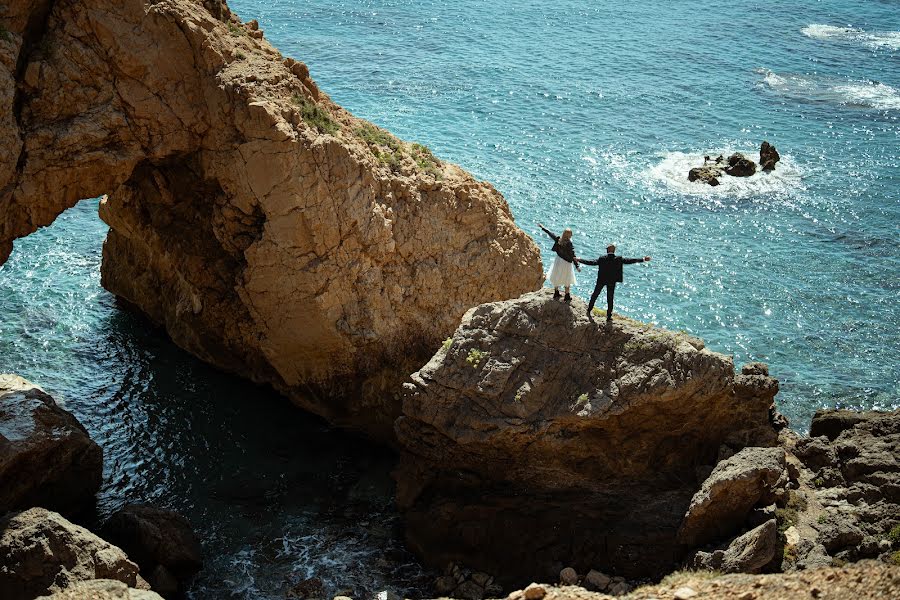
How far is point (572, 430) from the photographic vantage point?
69.3ft

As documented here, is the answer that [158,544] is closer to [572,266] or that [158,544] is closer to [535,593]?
[535,593]

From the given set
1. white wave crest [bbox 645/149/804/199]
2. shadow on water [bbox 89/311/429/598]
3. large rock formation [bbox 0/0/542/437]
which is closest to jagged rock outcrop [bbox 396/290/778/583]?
shadow on water [bbox 89/311/429/598]

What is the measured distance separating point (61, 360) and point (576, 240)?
67.0ft

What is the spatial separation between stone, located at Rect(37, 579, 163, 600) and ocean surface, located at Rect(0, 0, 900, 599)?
3.74m

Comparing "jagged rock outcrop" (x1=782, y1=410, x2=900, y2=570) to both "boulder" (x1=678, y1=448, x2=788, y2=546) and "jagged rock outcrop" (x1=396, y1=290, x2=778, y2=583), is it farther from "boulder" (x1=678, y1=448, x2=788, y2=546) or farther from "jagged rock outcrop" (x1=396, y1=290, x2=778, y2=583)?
"jagged rock outcrop" (x1=396, y1=290, x2=778, y2=583)

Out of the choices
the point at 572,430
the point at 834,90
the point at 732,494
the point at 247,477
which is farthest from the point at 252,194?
the point at 834,90

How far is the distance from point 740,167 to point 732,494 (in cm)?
2880

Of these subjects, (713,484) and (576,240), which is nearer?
(713,484)

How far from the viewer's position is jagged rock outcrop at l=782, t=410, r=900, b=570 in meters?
18.6

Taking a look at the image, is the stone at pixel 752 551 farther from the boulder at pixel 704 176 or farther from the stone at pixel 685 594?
the boulder at pixel 704 176

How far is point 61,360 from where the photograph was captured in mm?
29547

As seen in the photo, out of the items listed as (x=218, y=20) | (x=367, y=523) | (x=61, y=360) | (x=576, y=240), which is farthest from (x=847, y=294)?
(x=61, y=360)

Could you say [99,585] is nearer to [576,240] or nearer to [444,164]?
[444,164]

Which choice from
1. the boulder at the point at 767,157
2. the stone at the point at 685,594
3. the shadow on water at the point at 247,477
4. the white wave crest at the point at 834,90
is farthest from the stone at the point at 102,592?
the white wave crest at the point at 834,90
